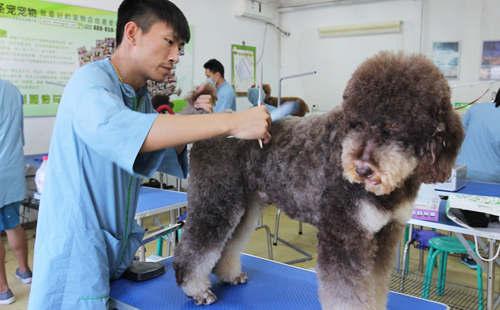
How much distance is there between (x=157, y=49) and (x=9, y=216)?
2.53 m

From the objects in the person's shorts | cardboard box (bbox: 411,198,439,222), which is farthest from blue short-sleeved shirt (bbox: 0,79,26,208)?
cardboard box (bbox: 411,198,439,222)

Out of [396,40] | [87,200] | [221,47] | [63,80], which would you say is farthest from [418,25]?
[87,200]

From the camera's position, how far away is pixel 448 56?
6340 millimetres

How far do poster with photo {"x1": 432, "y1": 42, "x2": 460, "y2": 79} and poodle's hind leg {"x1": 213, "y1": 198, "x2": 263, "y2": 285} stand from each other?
5.81m

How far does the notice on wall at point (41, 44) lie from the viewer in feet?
14.0

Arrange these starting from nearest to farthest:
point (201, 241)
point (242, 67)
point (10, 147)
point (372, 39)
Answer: point (201, 241) < point (10, 147) < point (372, 39) < point (242, 67)

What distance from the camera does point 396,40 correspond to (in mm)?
6805

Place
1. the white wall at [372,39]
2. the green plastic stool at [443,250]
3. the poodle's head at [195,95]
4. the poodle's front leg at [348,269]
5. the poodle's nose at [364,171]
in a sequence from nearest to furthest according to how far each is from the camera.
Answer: the poodle's nose at [364,171] < the poodle's front leg at [348,269] < the poodle's head at [195,95] < the green plastic stool at [443,250] < the white wall at [372,39]

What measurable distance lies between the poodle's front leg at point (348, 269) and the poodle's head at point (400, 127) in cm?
19

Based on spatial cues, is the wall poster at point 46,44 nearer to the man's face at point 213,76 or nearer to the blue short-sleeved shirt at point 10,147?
the man's face at point 213,76

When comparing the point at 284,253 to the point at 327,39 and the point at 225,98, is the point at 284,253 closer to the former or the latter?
the point at 225,98

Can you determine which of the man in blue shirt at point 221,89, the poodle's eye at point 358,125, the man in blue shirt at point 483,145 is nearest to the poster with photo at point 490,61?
the man in blue shirt at point 483,145

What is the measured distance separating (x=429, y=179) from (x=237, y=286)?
937mm

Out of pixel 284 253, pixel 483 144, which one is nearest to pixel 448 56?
pixel 483 144
